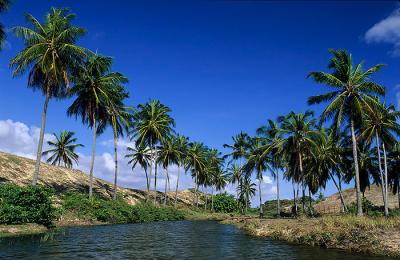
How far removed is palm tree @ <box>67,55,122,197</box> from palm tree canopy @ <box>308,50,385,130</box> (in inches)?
978

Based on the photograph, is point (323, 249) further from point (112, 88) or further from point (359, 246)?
point (112, 88)

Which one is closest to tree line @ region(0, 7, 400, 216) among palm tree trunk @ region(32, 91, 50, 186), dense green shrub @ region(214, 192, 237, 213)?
palm tree trunk @ region(32, 91, 50, 186)

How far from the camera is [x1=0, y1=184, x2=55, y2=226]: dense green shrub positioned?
26.0m

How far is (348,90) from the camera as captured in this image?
119 feet

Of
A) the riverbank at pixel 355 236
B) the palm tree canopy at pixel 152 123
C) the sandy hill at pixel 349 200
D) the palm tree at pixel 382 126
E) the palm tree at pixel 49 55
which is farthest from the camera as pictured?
the sandy hill at pixel 349 200

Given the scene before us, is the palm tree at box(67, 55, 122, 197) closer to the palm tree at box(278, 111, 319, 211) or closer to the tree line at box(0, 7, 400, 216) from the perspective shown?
the tree line at box(0, 7, 400, 216)

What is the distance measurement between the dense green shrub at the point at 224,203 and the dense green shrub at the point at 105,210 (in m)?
55.2

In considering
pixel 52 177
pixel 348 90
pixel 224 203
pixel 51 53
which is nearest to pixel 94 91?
pixel 51 53

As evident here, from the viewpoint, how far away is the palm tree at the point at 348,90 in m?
35.8

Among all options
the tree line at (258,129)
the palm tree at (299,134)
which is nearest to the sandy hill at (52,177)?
the tree line at (258,129)

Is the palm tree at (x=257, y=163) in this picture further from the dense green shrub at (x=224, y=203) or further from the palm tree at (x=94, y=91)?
the dense green shrub at (x=224, y=203)

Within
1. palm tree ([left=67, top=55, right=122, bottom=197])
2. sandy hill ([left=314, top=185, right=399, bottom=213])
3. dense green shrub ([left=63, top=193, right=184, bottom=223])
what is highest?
palm tree ([left=67, top=55, right=122, bottom=197])

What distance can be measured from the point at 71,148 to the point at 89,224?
135ft

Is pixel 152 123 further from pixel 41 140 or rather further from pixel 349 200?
pixel 349 200
